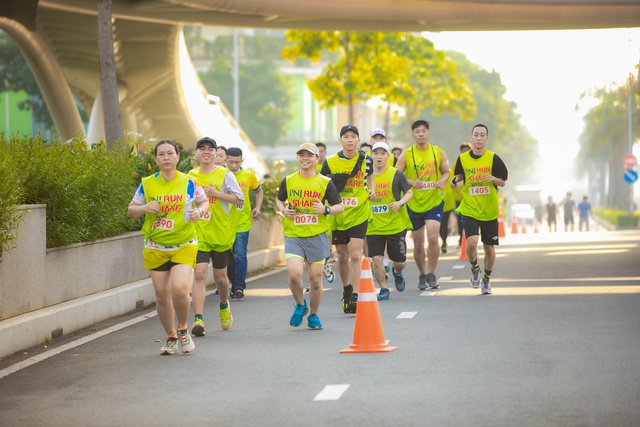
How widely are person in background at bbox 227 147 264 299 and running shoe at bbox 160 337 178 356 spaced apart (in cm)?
511

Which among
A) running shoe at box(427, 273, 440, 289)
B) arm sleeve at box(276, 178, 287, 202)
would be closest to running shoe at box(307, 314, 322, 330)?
arm sleeve at box(276, 178, 287, 202)

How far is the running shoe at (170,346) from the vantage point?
11.8m

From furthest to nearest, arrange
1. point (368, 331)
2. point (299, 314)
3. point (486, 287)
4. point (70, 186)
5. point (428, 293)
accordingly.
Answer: point (428, 293), point (486, 287), point (70, 186), point (299, 314), point (368, 331)

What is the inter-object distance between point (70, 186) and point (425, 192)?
15.7 feet

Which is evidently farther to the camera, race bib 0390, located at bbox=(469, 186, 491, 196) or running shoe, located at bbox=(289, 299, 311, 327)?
race bib 0390, located at bbox=(469, 186, 491, 196)

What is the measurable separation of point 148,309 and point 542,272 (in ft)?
23.0

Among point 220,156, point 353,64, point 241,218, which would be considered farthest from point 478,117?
point 220,156

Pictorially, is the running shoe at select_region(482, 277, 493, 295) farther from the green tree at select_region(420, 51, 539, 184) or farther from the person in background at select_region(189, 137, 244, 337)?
the green tree at select_region(420, 51, 539, 184)

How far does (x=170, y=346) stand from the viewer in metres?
11.8

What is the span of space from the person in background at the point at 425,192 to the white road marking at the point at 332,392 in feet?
26.0

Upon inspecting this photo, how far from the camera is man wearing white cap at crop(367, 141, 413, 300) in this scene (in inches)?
635

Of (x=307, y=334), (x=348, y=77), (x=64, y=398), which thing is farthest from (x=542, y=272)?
(x=348, y=77)

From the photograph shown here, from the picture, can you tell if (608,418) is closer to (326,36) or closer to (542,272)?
(542,272)

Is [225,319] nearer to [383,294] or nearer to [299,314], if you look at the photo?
[299,314]
